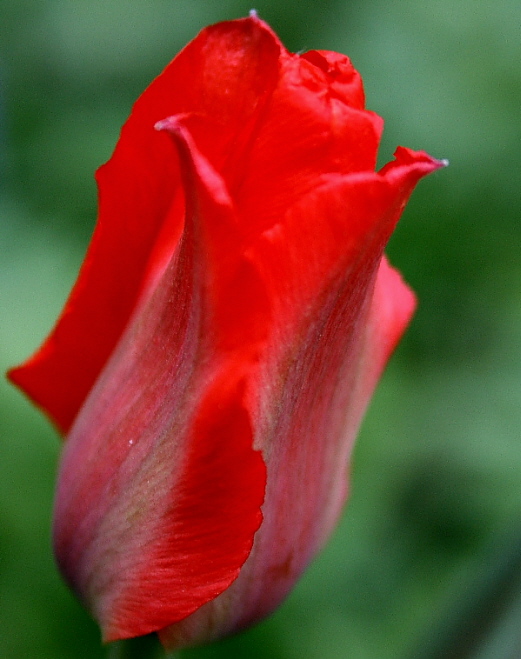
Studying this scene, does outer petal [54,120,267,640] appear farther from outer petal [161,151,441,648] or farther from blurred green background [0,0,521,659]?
blurred green background [0,0,521,659]

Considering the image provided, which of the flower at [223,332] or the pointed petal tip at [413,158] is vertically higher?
the pointed petal tip at [413,158]

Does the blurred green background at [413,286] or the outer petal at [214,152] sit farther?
the blurred green background at [413,286]

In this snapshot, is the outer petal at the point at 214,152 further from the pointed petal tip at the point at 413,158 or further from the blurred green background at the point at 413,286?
the blurred green background at the point at 413,286

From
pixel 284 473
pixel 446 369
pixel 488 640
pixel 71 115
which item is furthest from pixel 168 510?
pixel 71 115

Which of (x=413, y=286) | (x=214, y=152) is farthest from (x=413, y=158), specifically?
(x=413, y=286)

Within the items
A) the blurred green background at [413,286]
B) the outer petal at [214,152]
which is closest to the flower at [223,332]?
the outer petal at [214,152]

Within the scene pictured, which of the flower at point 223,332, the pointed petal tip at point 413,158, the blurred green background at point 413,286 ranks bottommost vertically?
the blurred green background at point 413,286

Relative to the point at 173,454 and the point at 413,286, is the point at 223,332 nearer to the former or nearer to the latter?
the point at 173,454

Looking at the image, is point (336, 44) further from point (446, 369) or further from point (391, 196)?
point (391, 196)
